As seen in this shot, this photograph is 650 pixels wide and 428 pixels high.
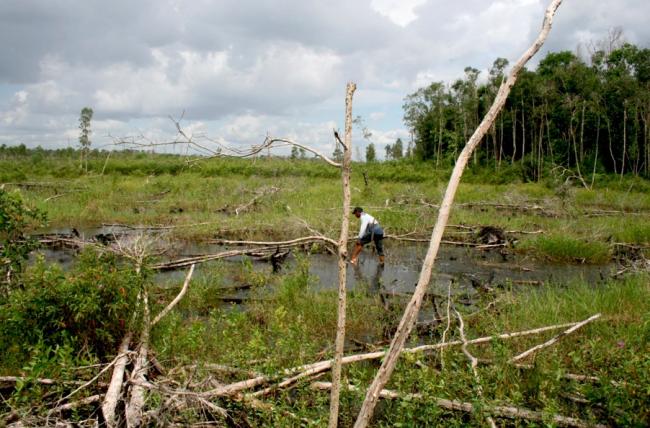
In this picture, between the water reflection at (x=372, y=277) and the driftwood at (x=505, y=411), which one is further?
the water reflection at (x=372, y=277)

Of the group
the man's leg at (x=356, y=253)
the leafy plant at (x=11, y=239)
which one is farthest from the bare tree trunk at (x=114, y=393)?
the man's leg at (x=356, y=253)

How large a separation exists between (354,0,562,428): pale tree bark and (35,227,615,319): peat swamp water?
468 centimetres

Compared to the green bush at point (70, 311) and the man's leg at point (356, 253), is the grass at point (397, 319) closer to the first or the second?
the green bush at point (70, 311)

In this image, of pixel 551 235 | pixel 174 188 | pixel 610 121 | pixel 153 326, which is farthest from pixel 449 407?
pixel 610 121

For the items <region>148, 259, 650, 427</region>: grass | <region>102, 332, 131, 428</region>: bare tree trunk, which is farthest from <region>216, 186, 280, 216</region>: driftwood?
<region>102, 332, 131, 428</region>: bare tree trunk

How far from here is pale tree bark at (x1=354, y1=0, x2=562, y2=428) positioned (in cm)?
214

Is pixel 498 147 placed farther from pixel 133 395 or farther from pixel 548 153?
pixel 133 395

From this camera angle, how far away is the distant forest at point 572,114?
27.6m

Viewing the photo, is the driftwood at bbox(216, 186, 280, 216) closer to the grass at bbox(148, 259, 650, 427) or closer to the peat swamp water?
the peat swamp water

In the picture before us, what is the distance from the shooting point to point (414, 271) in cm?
908

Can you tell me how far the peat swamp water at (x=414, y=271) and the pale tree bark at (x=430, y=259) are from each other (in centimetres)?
468

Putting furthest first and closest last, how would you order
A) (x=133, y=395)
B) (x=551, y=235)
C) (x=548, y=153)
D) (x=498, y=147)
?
(x=498, y=147), (x=548, y=153), (x=551, y=235), (x=133, y=395)

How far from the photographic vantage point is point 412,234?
11969 mm

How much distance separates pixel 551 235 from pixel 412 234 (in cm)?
312
